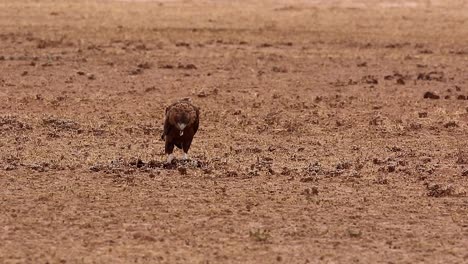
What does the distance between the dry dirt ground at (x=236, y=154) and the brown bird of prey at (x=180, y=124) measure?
1.20 ft

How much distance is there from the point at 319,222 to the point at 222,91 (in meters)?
10.6

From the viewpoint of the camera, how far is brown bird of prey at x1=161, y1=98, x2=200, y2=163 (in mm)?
11664

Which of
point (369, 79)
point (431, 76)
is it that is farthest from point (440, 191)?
point (431, 76)

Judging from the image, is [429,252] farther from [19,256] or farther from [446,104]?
[446,104]

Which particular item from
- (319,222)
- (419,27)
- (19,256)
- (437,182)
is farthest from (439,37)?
(19,256)

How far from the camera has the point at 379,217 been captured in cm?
997

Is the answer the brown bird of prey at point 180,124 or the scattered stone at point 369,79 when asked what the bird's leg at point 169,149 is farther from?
the scattered stone at point 369,79

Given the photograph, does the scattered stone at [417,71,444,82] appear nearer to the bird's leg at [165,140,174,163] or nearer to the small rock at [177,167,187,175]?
the bird's leg at [165,140,174,163]

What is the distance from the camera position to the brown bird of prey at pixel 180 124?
11.7 m

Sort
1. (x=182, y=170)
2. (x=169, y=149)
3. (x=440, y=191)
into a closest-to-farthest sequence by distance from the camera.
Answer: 1. (x=440, y=191)
2. (x=182, y=170)
3. (x=169, y=149)

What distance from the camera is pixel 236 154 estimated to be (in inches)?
520

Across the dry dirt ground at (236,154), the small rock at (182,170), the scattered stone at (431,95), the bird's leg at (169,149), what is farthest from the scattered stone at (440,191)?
the scattered stone at (431,95)

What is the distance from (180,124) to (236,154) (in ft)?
5.82

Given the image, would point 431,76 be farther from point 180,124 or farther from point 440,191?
point 180,124
